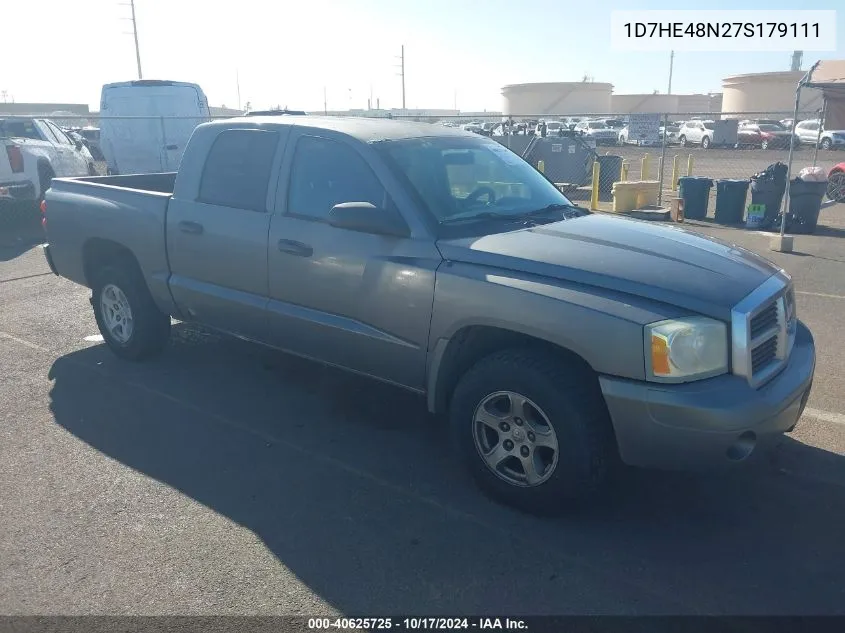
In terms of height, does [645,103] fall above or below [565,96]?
below

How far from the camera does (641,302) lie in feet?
10.5

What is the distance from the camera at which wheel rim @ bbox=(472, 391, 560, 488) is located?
11.4 feet

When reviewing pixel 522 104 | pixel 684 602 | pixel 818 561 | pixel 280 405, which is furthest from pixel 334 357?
pixel 522 104

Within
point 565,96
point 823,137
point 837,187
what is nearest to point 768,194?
point 837,187

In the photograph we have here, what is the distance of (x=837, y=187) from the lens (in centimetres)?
1588

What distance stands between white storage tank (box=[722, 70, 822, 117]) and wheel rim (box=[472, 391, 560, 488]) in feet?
216

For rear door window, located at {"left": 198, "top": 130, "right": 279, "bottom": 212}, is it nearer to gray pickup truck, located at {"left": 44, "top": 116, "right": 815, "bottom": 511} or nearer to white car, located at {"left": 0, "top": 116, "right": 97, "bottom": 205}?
gray pickup truck, located at {"left": 44, "top": 116, "right": 815, "bottom": 511}

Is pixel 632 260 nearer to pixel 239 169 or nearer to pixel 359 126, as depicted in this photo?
pixel 359 126

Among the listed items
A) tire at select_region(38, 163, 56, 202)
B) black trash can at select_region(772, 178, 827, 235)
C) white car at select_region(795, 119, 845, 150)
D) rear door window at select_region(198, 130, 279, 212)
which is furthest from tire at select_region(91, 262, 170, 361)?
white car at select_region(795, 119, 845, 150)

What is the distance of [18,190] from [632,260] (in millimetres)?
12416

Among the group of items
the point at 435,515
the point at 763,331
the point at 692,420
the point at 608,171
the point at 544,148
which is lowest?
the point at 435,515

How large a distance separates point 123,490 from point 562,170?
51.1 ft

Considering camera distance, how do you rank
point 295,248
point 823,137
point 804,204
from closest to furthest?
point 295,248 < point 804,204 < point 823,137

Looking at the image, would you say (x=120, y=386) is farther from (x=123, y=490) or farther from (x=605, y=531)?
(x=605, y=531)
